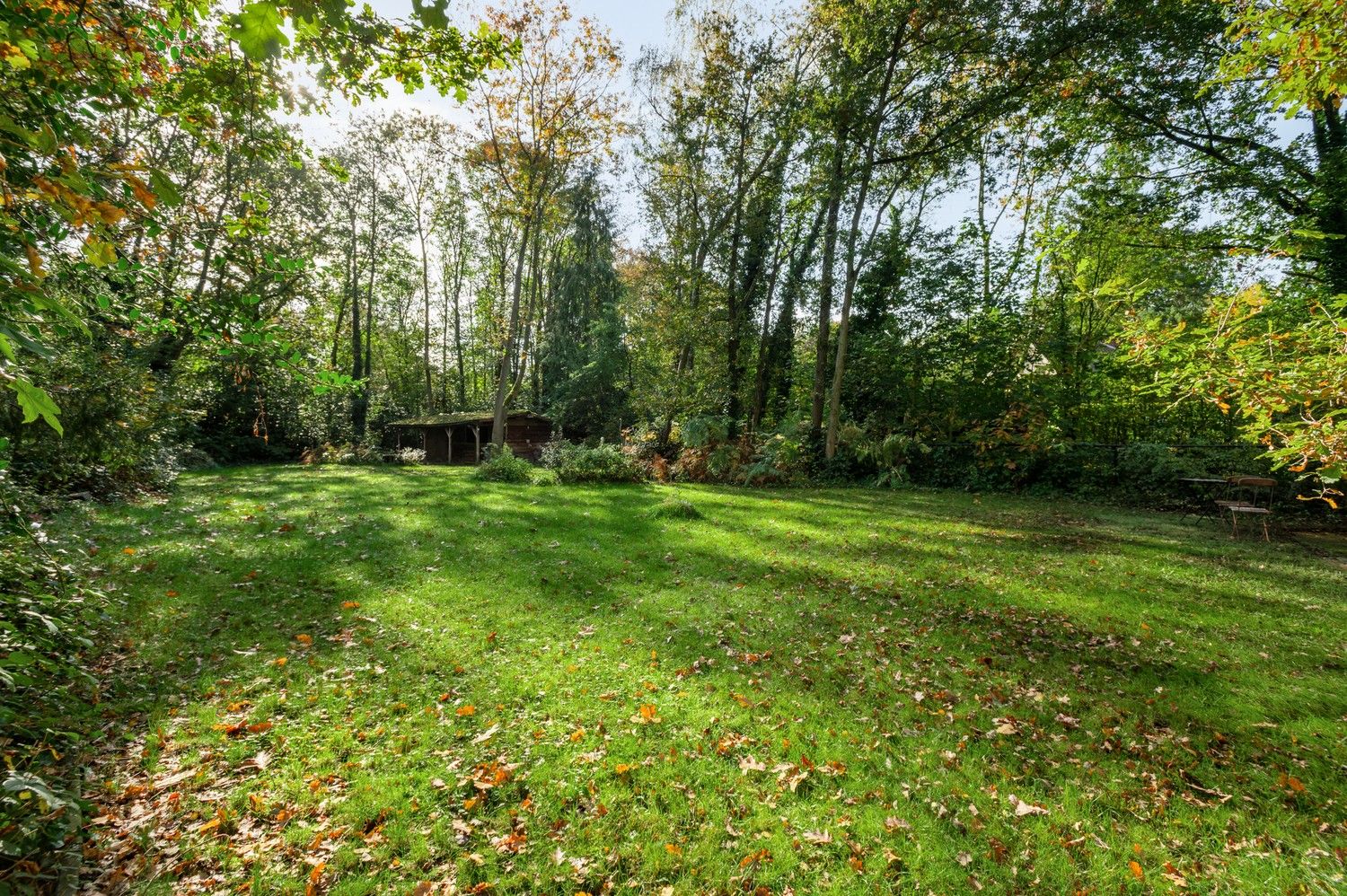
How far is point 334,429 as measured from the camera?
2756 centimetres

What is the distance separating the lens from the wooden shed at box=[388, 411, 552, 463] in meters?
30.2

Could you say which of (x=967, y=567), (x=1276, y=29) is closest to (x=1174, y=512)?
(x=967, y=567)

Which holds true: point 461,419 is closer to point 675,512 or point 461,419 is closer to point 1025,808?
point 675,512

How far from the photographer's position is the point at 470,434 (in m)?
32.4

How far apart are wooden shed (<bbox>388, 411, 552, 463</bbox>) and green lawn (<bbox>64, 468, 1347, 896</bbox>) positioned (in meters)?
21.8

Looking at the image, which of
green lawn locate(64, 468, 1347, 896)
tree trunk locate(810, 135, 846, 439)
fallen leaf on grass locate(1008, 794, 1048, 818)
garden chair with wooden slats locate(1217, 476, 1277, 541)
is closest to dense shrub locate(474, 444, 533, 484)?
green lawn locate(64, 468, 1347, 896)

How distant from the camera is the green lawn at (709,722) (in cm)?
298

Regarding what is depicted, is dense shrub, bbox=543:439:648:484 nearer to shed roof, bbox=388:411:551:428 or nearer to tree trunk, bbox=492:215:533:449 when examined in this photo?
tree trunk, bbox=492:215:533:449

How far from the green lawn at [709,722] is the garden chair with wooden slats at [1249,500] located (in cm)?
183

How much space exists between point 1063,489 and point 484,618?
58.9ft

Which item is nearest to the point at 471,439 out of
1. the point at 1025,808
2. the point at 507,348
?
the point at 507,348

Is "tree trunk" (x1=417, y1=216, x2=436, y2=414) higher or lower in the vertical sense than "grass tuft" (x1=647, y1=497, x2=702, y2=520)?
higher

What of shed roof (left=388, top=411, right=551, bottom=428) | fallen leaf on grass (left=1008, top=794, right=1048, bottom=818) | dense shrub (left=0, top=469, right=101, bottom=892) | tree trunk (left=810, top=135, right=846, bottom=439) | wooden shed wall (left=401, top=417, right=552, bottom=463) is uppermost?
tree trunk (left=810, top=135, right=846, bottom=439)

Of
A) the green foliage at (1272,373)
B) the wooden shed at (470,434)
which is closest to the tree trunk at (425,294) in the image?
the wooden shed at (470,434)
